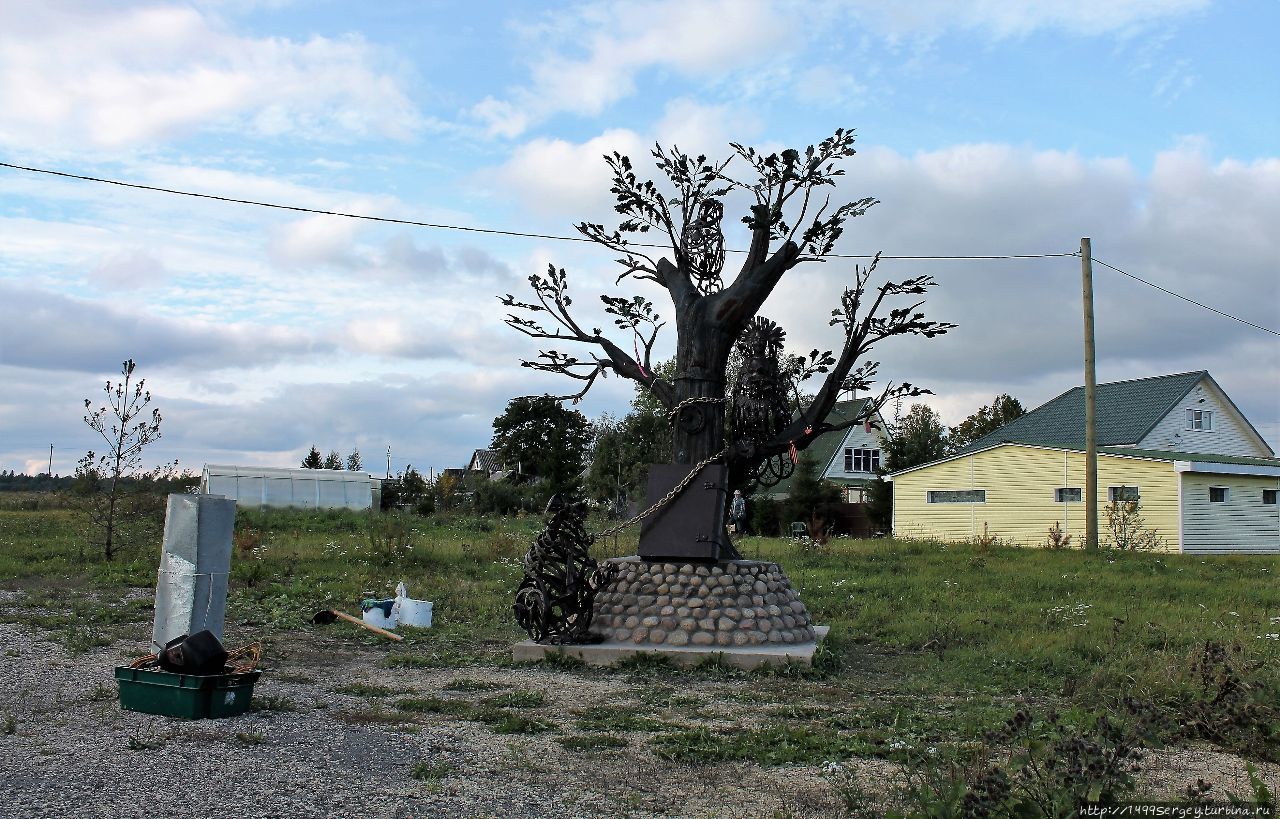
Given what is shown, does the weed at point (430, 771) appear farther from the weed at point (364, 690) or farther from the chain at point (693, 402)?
the chain at point (693, 402)

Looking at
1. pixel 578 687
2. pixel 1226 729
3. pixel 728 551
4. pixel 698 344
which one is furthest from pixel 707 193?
pixel 1226 729

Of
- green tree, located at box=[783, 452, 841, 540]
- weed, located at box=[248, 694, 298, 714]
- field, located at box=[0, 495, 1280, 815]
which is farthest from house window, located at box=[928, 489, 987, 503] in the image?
weed, located at box=[248, 694, 298, 714]

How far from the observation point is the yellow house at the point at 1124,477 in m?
27.4

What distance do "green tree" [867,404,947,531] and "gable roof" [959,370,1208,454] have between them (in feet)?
12.2

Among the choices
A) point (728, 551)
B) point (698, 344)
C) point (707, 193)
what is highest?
point (707, 193)

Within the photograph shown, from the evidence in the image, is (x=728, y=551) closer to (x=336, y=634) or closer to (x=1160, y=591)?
(x=336, y=634)

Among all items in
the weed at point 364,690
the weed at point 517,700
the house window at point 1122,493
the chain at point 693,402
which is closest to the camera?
the weed at point 517,700

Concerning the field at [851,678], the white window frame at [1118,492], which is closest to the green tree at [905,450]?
the white window frame at [1118,492]

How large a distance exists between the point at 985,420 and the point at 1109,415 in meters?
20.3

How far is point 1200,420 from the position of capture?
3288 cm

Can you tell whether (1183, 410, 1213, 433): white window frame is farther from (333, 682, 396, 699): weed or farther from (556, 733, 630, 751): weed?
(556, 733, 630, 751): weed

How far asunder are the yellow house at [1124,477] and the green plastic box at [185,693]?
2422cm

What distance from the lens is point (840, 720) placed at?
7.35m

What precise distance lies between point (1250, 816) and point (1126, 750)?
0.76 meters
